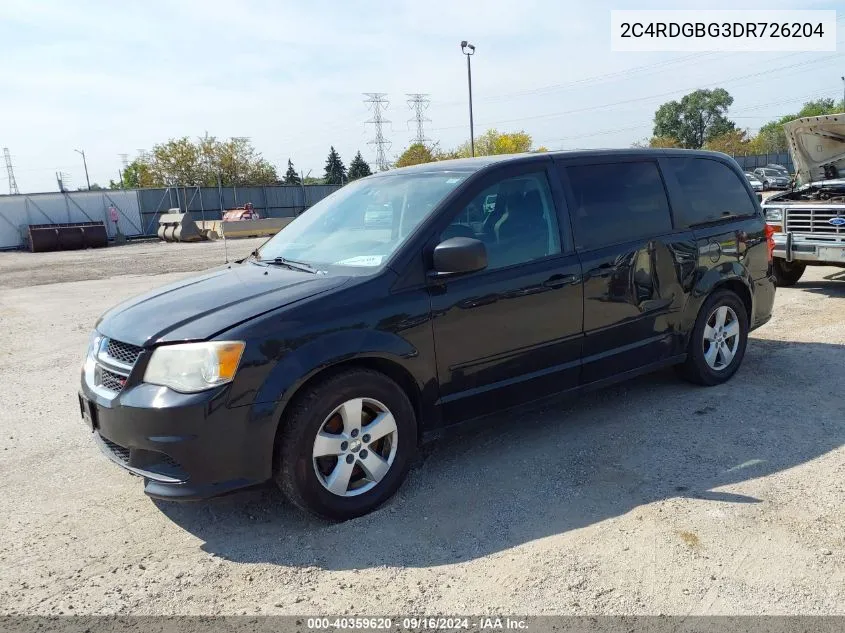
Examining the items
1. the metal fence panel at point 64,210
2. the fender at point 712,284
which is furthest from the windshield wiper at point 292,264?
the metal fence panel at point 64,210

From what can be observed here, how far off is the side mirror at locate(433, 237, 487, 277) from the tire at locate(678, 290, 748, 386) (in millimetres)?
2327

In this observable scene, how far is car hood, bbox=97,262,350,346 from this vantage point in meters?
3.22

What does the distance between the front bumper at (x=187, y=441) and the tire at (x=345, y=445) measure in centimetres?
16

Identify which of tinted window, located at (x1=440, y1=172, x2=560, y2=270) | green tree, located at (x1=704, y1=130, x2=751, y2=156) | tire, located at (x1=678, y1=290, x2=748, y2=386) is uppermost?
green tree, located at (x1=704, y1=130, x2=751, y2=156)

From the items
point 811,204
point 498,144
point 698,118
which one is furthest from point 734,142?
point 811,204

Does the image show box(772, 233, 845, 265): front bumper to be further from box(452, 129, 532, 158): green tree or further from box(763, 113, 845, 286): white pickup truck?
box(452, 129, 532, 158): green tree

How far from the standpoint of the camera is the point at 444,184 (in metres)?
4.05

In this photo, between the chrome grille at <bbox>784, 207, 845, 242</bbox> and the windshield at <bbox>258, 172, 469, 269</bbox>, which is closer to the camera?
the windshield at <bbox>258, 172, 469, 269</bbox>

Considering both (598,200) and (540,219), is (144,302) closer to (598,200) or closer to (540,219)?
(540,219)

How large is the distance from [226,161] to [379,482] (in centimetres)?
6493

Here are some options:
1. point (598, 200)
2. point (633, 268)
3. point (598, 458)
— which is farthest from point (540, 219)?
point (598, 458)

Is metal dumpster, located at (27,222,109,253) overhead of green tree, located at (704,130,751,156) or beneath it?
beneath

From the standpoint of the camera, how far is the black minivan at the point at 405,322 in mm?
3137

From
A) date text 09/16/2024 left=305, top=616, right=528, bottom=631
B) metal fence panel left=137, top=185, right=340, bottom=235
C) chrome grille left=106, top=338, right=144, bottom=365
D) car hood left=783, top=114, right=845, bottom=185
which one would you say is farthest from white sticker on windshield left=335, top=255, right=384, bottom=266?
metal fence panel left=137, top=185, right=340, bottom=235
